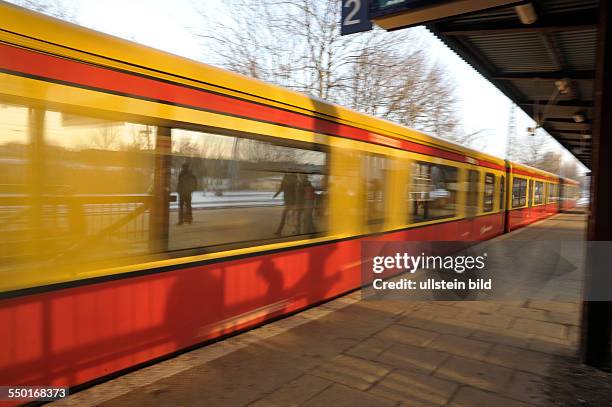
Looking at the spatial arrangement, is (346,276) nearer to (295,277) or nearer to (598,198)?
(295,277)

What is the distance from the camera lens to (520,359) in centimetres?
400

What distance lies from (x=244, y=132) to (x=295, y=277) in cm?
182

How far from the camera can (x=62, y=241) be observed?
2.87 m

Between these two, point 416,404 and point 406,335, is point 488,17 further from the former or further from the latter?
point 416,404

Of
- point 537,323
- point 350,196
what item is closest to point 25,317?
point 350,196

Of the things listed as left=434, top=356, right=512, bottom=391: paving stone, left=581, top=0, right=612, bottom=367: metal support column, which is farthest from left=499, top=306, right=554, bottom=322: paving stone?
left=434, top=356, right=512, bottom=391: paving stone

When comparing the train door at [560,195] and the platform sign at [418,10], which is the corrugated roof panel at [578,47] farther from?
the train door at [560,195]

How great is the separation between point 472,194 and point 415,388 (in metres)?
8.00

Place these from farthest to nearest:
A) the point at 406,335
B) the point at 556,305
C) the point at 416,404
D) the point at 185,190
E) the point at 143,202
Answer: the point at 556,305 < the point at 406,335 < the point at 185,190 < the point at 143,202 < the point at 416,404

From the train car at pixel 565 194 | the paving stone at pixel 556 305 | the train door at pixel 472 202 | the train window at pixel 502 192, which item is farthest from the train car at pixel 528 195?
the paving stone at pixel 556 305

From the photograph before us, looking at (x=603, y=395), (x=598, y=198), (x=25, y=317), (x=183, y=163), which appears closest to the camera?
(x=25, y=317)

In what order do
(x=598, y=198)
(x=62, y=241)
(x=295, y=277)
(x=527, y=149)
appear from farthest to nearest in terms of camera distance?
(x=527, y=149)
(x=295, y=277)
(x=598, y=198)
(x=62, y=241)

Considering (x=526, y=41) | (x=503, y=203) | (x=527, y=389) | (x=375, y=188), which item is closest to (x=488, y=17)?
(x=526, y=41)

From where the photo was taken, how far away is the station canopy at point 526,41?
510 centimetres
